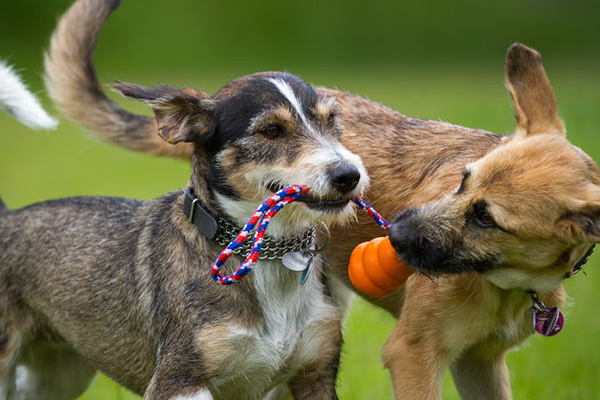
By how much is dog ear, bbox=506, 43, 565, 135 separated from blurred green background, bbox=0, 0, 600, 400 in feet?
12.7

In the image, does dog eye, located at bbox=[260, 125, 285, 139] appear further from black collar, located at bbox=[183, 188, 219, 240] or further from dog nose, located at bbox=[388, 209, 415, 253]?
dog nose, located at bbox=[388, 209, 415, 253]

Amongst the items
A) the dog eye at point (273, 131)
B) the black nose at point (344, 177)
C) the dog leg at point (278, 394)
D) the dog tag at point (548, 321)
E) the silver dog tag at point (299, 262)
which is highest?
the dog eye at point (273, 131)

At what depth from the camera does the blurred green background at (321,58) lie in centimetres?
1606

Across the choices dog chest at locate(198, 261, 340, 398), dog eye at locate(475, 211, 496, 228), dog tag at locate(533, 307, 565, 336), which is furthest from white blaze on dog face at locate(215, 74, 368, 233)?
dog tag at locate(533, 307, 565, 336)

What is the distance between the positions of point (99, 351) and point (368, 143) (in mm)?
2151

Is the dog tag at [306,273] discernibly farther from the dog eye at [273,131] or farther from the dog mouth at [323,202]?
the dog eye at [273,131]

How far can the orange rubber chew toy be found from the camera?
13.8 ft

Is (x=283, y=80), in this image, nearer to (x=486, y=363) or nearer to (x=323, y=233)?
(x=323, y=233)

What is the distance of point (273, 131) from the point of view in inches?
169

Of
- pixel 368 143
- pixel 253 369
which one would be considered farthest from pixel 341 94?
pixel 253 369

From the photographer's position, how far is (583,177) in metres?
3.93

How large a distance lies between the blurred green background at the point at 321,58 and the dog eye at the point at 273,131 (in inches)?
158

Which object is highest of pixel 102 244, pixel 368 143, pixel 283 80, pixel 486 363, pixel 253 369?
pixel 283 80

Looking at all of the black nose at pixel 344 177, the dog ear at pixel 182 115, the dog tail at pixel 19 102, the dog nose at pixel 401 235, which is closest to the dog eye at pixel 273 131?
the dog ear at pixel 182 115
